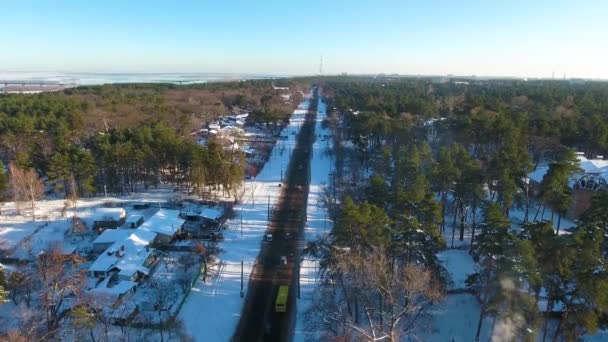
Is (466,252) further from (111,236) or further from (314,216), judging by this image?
(111,236)

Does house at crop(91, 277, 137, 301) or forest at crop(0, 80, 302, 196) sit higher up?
forest at crop(0, 80, 302, 196)

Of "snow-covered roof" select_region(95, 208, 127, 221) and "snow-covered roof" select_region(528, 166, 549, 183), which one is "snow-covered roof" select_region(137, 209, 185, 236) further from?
"snow-covered roof" select_region(528, 166, 549, 183)

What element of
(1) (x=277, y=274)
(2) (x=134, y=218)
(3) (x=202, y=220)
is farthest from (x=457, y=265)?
(2) (x=134, y=218)

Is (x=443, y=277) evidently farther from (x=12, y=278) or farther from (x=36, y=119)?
(x=36, y=119)

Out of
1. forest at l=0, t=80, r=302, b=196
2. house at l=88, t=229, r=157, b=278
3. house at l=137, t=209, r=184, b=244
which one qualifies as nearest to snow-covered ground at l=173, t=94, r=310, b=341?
forest at l=0, t=80, r=302, b=196

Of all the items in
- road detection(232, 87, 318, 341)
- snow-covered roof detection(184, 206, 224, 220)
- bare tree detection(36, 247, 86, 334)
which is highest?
bare tree detection(36, 247, 86, 334)

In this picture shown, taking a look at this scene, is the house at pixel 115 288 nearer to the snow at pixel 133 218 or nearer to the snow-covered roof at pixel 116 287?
the snow-covered roof at pixel 116 287

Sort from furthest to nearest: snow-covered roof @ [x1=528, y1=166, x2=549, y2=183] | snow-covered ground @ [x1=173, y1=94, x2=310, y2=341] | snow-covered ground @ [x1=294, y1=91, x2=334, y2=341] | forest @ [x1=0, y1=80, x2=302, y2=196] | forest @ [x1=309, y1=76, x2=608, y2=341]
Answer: forest @ [x1=0, y1=80, x2=302, y2=196] < snow-covered roof @ [x1=528, y1=166, x2=549, y2=183] < snow-covered ground @ [x1=294, y1=91, x2=334, y2=341] < snow-covered ground @ [x1=173, y1=94, x2=310, y2=341] < forest @ [x1=309, y1=76, x2=608, y2=341]
